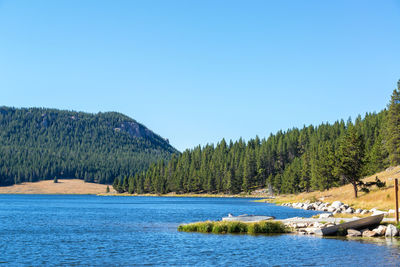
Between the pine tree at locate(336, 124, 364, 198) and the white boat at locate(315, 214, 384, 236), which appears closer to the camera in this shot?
the white boat at locate(315, 214, 384, 236)

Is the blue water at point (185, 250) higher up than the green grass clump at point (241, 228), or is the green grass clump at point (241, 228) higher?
the green grass clump at point (241, 228)

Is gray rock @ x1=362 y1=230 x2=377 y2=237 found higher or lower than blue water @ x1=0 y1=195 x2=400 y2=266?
higher

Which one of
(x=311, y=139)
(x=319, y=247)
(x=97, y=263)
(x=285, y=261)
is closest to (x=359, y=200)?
(x=319, y=247)

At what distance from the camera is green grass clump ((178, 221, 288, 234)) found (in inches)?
1898

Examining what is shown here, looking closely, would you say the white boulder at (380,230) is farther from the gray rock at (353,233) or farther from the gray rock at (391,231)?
the gray rock at (353,233)

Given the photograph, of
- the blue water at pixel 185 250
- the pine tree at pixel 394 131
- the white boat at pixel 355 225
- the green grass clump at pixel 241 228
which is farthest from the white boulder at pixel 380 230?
the pine tree at pixel 394 131

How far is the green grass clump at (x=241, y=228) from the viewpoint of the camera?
48219 mm

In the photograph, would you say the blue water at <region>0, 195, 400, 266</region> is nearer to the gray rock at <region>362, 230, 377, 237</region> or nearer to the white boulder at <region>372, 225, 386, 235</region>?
the white boulder at <region>372, 225, 386, 235</region>

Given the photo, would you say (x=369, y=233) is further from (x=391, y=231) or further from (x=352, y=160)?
(x=352, y=160)

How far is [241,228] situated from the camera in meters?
48.8

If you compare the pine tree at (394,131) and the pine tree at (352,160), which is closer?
the pine tree at (352,160)

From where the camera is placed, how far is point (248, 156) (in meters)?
197

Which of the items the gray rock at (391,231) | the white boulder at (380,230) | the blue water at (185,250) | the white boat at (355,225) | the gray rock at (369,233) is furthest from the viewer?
the white boat at (355,225)

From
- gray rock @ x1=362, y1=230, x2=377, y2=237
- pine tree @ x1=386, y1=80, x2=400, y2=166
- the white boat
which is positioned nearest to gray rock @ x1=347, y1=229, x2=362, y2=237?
gray rock @ x1=362, y1=230, x2=377, y2=237
